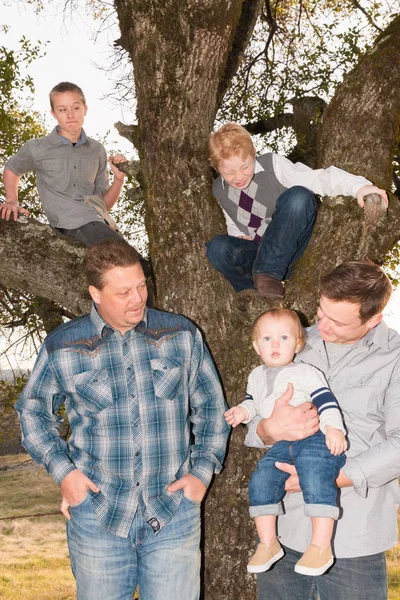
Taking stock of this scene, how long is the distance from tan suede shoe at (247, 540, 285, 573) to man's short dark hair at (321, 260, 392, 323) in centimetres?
110

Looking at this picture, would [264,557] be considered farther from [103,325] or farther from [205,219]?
[205,219]

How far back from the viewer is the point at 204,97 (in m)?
4.48

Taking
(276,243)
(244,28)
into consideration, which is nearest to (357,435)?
(276,243)

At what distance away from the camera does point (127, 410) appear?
2840mm

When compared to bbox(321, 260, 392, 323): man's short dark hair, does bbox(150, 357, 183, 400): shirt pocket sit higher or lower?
lower

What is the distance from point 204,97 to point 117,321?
7.38 ft

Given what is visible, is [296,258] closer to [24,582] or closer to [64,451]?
[64,451]

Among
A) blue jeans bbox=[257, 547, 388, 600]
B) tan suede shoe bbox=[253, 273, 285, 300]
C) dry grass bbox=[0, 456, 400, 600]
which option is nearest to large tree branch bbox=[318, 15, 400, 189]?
tan suede shoe bbox=[253, 273, 285, 300]

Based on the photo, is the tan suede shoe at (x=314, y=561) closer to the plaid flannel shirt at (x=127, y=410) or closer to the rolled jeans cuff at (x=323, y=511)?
the rolled jeans cuff at (x=323, y=511)

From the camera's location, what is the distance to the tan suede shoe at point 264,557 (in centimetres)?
273

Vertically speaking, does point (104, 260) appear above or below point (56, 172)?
below

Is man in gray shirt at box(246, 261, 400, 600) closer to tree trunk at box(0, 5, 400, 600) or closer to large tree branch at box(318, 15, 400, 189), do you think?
tree trunk at box(0, 5, 400, 600)

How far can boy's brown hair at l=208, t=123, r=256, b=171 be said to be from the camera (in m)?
3.82

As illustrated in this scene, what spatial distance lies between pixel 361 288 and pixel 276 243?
1268 millimetres
